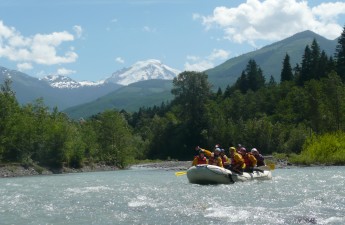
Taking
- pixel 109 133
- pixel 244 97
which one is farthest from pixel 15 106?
pixel 244 97

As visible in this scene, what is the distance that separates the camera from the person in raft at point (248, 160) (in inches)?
1310

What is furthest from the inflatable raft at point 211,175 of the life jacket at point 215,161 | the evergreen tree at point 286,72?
the evergreen tree at point 286,72

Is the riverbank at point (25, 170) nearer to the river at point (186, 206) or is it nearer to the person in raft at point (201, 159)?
the person in raft at point (201, 159)

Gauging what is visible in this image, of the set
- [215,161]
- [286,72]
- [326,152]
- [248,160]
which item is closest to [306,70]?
[286,72]

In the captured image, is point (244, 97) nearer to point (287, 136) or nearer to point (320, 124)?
point (287, 136)

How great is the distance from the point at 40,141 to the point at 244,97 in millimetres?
52380

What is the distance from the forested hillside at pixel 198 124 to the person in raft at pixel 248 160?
25.6m

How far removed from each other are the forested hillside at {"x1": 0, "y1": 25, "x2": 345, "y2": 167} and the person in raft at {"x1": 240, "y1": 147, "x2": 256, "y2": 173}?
25585 millimetres

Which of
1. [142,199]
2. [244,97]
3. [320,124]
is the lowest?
[142,199]

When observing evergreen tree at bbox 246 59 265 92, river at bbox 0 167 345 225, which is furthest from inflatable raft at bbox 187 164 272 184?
evergreen tree at bbox 246 59 265 92

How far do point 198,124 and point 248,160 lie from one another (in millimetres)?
73973

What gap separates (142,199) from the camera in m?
22.7

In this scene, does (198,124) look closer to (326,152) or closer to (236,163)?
(326,152)

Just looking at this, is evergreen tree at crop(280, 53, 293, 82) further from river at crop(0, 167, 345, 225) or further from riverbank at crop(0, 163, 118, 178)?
river at crop(0, 167, 345, 225)
